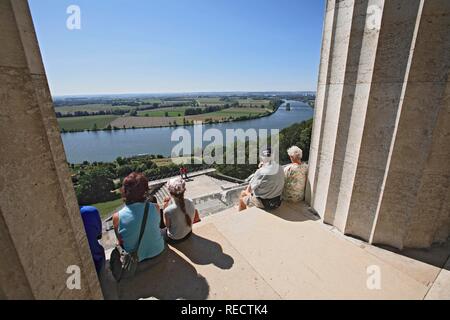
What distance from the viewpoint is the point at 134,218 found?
254 cm

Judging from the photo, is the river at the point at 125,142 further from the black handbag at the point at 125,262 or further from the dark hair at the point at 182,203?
the black handbag at the point at 125,262

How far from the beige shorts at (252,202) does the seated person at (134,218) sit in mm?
2171

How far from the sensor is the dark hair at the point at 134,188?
256 centimetres

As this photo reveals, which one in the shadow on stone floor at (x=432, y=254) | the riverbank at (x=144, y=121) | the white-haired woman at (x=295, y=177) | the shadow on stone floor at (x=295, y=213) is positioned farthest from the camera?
the riverbank at (x=144, y=121)

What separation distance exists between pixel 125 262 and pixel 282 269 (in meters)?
1.96

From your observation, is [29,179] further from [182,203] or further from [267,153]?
[267,153]

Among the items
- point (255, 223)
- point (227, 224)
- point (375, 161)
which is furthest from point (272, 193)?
point (375, 161)

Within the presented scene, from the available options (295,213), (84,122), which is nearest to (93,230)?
(295,213)

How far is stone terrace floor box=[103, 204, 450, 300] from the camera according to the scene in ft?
8.27

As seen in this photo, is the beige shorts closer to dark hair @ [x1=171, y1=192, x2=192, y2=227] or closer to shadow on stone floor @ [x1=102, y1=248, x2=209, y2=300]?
dark hair @ [x1=171, y1=192, x2=192, y2=227]

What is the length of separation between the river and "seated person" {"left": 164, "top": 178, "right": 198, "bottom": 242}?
5366 cm

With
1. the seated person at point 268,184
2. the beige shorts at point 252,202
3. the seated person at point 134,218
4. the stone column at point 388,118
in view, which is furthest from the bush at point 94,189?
the stone column at point 388,118
